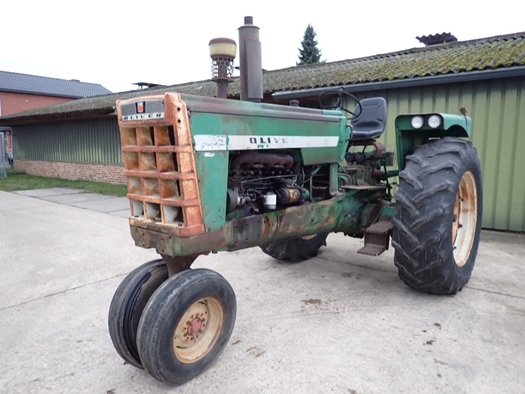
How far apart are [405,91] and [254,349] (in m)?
5.26

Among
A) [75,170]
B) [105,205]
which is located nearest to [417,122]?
[105,205]

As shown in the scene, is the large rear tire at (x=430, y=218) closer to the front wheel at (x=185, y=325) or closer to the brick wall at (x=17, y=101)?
the front wheel at (x=185, y=325)

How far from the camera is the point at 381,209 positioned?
149 inches

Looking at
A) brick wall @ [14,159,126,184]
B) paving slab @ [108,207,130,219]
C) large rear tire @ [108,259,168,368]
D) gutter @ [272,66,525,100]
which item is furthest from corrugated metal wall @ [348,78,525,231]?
brick wall @ [14,159,126,184]

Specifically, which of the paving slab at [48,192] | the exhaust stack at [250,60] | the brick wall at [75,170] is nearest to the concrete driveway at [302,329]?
the exhaust stack at [250,60]

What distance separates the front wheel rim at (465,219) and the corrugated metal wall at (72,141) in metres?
11.3

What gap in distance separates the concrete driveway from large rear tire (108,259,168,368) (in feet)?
0.61

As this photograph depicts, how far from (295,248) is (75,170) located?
1288 cm

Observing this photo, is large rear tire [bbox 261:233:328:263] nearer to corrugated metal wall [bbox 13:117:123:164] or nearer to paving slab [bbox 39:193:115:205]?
paving slab [bbox 39:193:115:205]

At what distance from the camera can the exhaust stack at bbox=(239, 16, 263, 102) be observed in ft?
9.08

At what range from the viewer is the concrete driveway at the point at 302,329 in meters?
2.21

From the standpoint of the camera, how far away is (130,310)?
2258 mm

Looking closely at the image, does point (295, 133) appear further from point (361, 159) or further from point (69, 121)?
point (69, 121)

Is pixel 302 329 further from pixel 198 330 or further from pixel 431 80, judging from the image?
pixel 431 80
